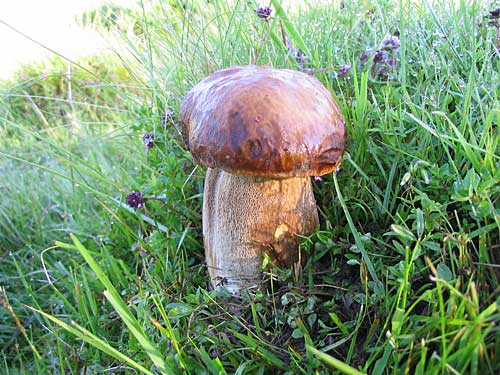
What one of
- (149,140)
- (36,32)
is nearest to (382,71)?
(149,140)

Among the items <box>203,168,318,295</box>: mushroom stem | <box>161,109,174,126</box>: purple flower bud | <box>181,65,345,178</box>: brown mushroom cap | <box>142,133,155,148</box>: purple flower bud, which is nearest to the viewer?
<box>181,65,345,178</box>: brown mushroom cap

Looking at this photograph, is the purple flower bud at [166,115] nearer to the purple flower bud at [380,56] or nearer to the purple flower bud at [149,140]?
the purple flower bud at [149,140]

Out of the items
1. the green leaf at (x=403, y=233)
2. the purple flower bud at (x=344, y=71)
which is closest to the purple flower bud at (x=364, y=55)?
the purple flower bud at (x=344, y=71)

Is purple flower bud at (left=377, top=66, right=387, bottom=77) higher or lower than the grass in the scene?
higher

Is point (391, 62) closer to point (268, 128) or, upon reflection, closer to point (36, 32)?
point (268, 128)

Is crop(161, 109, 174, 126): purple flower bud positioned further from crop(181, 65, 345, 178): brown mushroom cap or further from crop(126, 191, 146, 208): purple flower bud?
crop(181, 65, 345, 178): brown mushroom cap

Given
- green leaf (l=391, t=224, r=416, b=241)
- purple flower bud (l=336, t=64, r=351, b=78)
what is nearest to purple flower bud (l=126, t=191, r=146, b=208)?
purple flower bud (l=336, t=64, r=351, b=78)

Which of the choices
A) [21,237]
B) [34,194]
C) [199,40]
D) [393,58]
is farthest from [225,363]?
[34,194]
